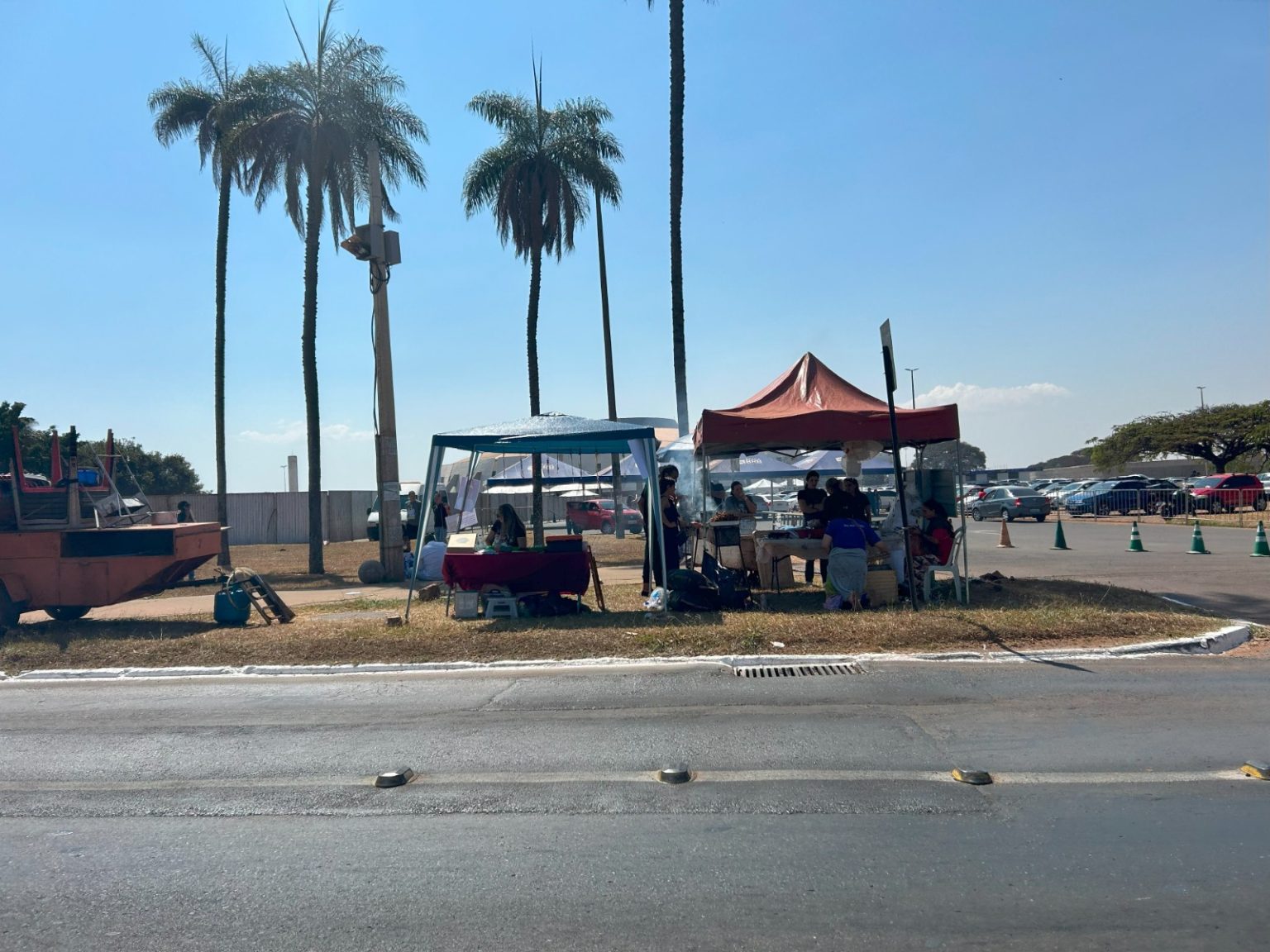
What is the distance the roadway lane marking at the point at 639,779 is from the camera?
5.45m

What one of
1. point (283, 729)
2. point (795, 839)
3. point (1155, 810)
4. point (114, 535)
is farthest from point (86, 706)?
point (1155, 810)

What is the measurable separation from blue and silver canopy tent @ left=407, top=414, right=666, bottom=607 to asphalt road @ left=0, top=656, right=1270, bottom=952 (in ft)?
13.7

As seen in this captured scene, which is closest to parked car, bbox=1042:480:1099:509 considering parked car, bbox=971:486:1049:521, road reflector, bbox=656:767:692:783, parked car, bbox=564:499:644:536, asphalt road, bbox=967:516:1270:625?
parked car, bbox=971:486:1049:521

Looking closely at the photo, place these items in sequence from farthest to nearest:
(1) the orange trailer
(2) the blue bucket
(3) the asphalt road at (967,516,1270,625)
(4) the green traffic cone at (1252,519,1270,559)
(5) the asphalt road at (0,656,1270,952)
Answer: (4) the green traffic cone at (1252,519,1270,559) < (3) the asphalt road at (967,516,1270,625) < (2) the blue bucket < (1) the orange trailer < (5) the asphalt road at (0,656,1270,952)

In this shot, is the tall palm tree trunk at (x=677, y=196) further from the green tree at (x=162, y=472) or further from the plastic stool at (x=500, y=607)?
the green tree at (x=162, y=472)

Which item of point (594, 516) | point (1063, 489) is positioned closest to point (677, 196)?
point (594, 516)

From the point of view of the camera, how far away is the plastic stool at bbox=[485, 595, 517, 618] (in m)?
11.7

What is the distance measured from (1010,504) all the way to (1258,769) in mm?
36096

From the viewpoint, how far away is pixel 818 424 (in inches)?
494

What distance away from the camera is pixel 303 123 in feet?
72.3

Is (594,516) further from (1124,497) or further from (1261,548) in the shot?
(1261,548)

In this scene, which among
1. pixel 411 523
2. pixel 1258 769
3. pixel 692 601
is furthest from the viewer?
pixel 411 523

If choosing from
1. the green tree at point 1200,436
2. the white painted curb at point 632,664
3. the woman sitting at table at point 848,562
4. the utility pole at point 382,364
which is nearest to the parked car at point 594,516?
the utility pole at point 382,364

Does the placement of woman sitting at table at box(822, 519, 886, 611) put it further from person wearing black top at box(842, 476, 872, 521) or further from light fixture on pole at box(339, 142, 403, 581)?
light fixture on pole at box(339, 142, 403, 581)
